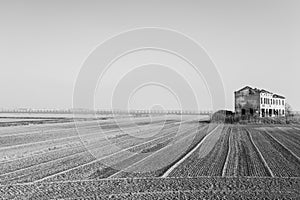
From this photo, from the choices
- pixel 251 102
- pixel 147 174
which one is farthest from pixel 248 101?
pixel 147 174

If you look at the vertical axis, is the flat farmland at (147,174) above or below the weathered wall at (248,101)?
below

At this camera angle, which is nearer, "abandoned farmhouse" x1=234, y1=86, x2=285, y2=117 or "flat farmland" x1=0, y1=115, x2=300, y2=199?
"flat farmland" x1=0, y1=115, x2=300, y2=199

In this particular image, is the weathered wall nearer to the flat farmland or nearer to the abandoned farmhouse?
the abandoned farmhouse

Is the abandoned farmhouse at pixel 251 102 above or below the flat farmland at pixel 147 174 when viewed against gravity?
above

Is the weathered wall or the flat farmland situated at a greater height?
the weathered wall

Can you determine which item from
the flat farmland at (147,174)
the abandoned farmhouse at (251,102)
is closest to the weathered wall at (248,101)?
the abandoned farmhouse at (251,102)

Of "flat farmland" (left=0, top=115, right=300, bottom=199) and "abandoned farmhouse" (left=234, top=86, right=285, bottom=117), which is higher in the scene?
"abandoned farmhouse" (left=234, top=86, right=285, bottom=117)

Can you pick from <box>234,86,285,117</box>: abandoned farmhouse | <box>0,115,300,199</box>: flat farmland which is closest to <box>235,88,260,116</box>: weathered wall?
<box>234,86,285,117</box>: abandoned farmhouse

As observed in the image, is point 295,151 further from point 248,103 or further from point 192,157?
point 248,103

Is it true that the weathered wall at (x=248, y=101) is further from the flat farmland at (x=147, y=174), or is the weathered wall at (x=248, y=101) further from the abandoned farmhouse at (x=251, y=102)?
the flat farmland at (x=147, y=174)

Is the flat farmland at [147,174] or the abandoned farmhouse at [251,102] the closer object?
the flat farmland at [147,174]

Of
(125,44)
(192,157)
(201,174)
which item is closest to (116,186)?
(201,174)

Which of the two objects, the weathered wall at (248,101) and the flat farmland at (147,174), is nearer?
the flat farmland at (147,174)

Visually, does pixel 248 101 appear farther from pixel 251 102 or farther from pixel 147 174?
pixel 147 174
